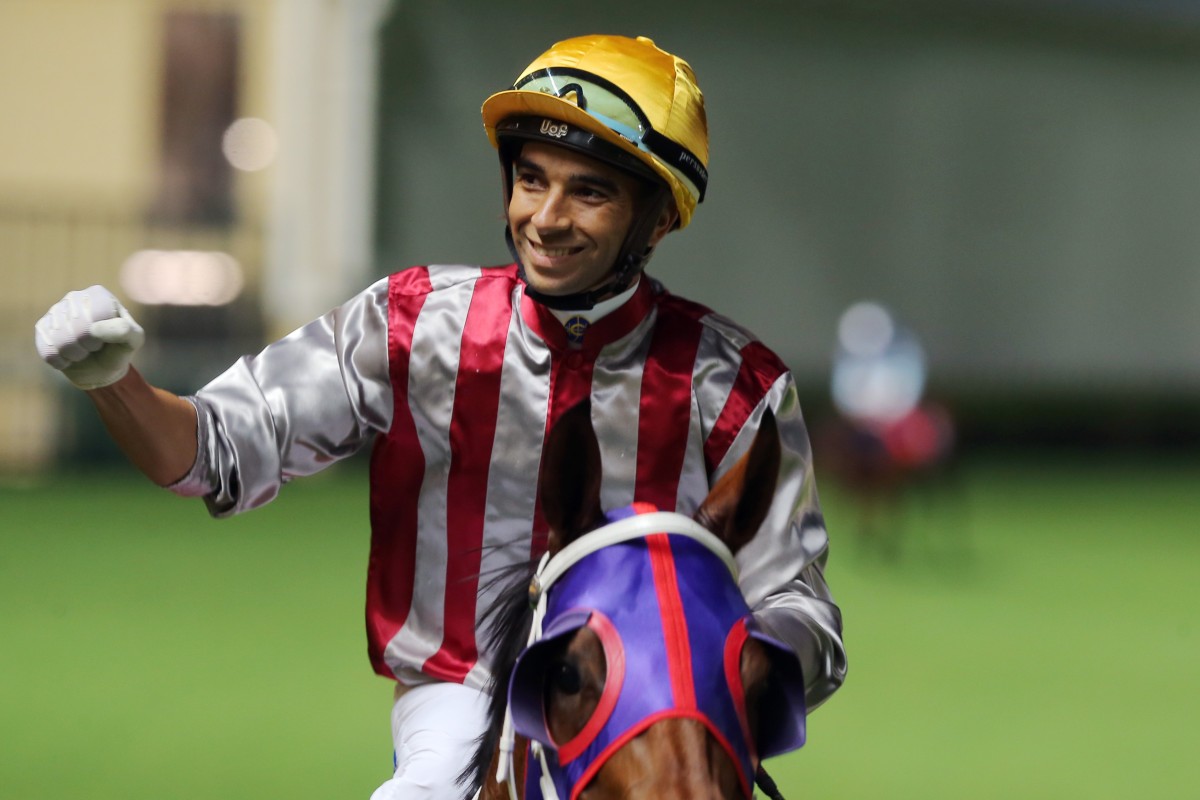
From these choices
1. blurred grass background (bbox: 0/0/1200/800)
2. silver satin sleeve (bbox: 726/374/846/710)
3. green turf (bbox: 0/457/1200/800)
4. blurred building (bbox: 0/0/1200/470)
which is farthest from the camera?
blurred building (bbox: 0/0/1200/470)

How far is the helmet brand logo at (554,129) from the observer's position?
7.18 feet

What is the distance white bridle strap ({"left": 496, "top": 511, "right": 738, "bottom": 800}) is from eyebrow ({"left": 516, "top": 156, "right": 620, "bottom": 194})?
0.62 metres

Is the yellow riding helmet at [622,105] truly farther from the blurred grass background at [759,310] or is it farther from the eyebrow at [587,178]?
the blurred grass background at [759,310]

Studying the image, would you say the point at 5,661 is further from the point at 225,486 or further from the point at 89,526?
the point at 225,486

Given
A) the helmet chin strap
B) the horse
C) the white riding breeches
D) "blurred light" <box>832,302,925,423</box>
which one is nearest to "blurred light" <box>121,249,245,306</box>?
"blurred light" <box>832,302,925,423</box>

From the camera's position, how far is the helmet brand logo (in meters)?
2.19

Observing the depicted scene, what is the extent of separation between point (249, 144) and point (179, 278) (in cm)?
129

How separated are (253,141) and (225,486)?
9.83 meters

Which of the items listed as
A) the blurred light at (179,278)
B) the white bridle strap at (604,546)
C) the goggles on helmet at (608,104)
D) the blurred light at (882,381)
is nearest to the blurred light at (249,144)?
the blurred light at (179,278)

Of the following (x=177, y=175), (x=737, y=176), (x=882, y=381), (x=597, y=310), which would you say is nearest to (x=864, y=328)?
(x=737, y=176)

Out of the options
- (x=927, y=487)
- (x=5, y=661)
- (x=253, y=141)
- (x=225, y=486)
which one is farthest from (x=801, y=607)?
(x=253, y=141)

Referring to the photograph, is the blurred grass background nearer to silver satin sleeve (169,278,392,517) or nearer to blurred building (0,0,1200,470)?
blurred building (0,0,1200,470)

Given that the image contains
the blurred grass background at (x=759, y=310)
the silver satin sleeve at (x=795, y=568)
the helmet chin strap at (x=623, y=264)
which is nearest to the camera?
the silver satin sleeve at (x=795, y=568)

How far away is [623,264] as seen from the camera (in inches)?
90.7
